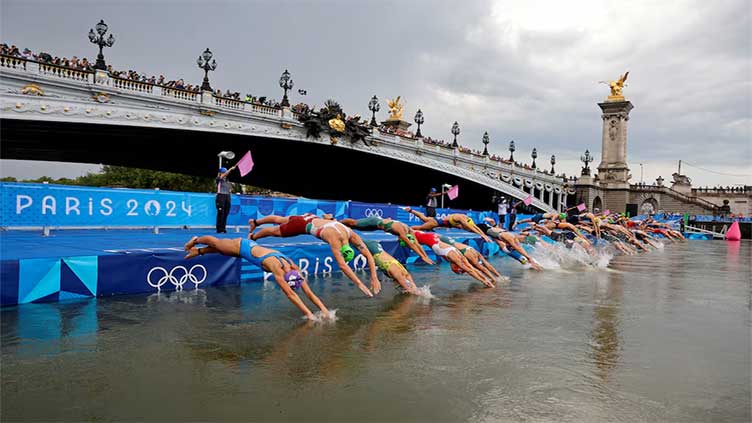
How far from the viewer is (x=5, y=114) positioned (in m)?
23.4

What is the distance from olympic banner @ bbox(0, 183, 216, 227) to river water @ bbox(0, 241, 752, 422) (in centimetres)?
672

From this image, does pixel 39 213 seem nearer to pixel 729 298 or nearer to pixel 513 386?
pixel 513 386

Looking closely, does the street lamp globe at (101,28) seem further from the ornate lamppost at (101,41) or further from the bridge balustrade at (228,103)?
the bridge balustrade at (228,103)

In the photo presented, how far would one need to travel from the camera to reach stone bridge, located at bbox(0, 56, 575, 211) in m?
27.3

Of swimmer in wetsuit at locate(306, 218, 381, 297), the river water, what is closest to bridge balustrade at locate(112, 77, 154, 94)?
the river water

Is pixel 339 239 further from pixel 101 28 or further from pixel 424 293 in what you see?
pixel 101 28

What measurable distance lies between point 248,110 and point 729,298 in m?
34.0

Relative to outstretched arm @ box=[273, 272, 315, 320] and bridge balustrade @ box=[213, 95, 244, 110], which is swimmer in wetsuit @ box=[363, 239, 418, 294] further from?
bridge balustrade @ box=[213, 95, 244, 110]

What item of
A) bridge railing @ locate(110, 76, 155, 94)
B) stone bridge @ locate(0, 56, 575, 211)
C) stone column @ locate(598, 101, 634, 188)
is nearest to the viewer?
stone bridge @ locate(0, 56, 575, 211)

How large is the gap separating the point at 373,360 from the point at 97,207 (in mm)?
13016

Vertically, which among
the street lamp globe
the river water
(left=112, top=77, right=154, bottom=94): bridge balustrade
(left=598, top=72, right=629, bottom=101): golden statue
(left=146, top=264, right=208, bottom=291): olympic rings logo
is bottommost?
the river water

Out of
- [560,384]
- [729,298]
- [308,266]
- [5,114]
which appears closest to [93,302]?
[308,266]

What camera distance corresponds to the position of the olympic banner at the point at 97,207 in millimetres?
→ 14125

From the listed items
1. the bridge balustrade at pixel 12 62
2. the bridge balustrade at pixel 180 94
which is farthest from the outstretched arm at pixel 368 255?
the bridge balustrade at pixel 180 94
